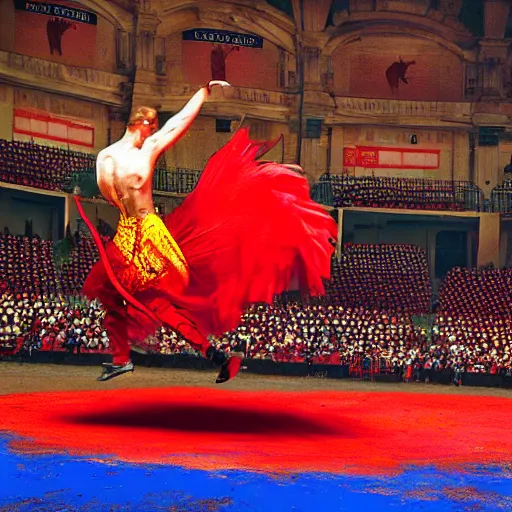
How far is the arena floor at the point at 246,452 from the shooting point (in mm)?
5957

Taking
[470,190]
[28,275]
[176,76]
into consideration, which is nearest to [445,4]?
[470,190]

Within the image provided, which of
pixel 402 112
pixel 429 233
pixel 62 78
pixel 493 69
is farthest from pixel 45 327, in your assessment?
pixel 493 69

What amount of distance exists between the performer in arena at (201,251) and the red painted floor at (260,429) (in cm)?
74

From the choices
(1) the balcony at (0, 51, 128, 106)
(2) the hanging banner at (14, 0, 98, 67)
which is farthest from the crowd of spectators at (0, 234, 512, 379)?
(2) the hanging banner at (14, 0, 98, 67)

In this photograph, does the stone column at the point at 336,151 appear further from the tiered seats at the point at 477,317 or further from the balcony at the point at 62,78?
the balcony at the point at 62,78

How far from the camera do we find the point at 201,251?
9.13 m

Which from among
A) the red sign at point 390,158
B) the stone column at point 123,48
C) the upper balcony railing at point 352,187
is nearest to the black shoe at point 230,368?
the upper balcony railing at point 352,187

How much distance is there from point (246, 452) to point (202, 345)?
1464 mm

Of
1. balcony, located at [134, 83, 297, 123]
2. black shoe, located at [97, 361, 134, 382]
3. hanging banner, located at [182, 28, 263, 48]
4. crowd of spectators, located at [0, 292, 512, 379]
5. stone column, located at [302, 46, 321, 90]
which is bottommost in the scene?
crowd of spectators, located at [0, 292, 512, 379]

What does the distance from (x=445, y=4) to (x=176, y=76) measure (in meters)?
9.70

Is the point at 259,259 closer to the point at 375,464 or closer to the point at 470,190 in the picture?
the point at 375,464

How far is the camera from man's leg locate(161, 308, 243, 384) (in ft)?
28.4

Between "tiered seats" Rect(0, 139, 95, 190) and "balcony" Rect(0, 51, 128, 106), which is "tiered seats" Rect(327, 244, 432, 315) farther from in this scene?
"balcony" Rect(0, 51, 128, 106)

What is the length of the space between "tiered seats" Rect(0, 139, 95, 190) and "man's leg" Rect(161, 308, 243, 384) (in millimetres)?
16418
